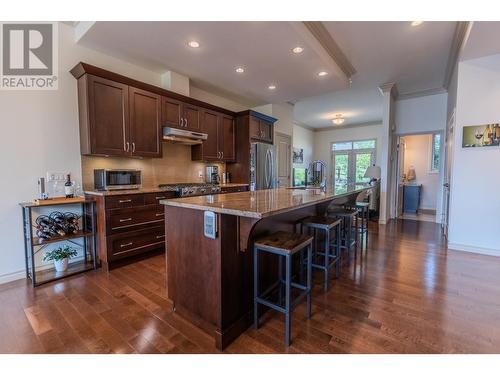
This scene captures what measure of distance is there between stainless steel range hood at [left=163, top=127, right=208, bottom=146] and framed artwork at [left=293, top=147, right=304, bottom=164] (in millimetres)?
5054

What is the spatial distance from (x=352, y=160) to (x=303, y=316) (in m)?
8.11

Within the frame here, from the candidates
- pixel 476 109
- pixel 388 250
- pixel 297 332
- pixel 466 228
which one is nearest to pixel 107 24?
pixel 297 332

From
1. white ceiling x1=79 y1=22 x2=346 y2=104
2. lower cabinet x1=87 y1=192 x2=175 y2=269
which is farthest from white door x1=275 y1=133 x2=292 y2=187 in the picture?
lower cabinet x1=87 y1=192 x2=175 y2=269

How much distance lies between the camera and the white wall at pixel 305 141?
8.53 m

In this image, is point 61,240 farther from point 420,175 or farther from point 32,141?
point 420,175

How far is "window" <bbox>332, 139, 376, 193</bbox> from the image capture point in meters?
8.53

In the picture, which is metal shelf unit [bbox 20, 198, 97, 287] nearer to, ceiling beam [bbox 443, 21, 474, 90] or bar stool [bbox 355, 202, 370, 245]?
bar stool [bbox 355, 202, 370, 245]

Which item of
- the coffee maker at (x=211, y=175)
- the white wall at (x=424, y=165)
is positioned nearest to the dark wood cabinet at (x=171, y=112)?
the coffee maker at (x=211, y=175)

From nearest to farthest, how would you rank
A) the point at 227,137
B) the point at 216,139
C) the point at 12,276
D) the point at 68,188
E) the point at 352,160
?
the point at 12,276 → the point at 68,188 → the point at 216,139 → the point at 227,137 → the point at 352,160

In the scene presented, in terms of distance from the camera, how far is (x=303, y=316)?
1849 millimetres

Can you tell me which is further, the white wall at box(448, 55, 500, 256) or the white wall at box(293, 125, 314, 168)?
the white wall at box(293, 125, 314, 168)

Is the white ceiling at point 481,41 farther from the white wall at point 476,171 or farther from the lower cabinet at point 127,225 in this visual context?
the lower cabinet at point 127,225

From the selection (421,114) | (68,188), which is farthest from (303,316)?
(421,114)
